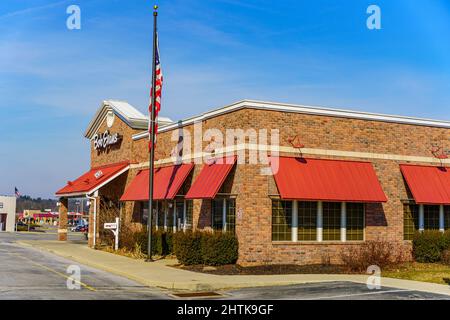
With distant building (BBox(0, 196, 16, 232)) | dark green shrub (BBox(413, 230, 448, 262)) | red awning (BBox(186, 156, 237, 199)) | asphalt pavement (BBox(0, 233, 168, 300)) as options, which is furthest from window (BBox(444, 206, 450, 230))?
distant building (BBox(0, 196, 16, 232))

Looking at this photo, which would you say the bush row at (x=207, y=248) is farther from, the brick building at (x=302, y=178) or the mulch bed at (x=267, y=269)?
the brick building at (x=302, y=178)

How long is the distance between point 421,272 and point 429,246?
4.04 metres

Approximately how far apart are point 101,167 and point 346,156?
1947cm

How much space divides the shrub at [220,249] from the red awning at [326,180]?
277 centimetres

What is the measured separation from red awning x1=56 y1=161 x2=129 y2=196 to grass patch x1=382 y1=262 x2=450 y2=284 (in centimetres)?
1698

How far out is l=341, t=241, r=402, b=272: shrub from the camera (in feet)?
74.4

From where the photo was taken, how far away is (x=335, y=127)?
82.3ft

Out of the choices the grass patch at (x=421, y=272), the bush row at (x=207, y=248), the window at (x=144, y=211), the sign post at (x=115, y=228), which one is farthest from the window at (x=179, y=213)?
the grass patch at (x=421, y=272)

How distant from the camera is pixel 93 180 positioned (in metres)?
36.3

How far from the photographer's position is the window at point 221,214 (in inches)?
942

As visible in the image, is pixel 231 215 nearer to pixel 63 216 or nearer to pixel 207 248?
pixel 207 248
